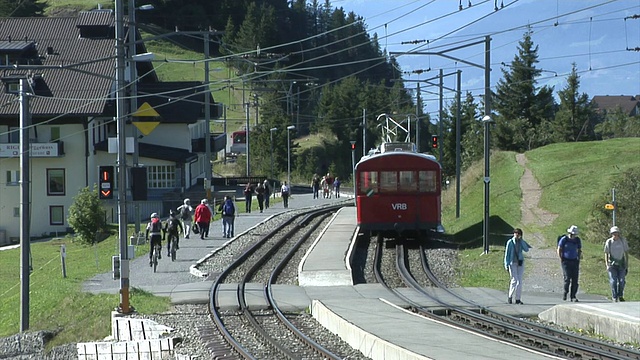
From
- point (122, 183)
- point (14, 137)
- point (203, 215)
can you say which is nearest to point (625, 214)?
point (203, 215)

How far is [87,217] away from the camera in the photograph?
44.7m

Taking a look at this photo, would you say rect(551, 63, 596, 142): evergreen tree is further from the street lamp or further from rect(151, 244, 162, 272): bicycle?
rect(151, 244, 162, 272): bicycle

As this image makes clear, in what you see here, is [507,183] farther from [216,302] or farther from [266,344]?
[266,344]

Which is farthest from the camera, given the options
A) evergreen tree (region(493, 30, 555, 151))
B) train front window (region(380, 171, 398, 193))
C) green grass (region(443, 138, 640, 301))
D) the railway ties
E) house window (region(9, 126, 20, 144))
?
evergreen tree (region(493, 30, 555, 151))

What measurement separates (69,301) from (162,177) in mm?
41165

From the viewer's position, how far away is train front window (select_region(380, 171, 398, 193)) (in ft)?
109

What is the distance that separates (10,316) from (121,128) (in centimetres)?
879

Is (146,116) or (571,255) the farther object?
(146,116)

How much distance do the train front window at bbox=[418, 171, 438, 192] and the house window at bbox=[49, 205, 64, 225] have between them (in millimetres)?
31567

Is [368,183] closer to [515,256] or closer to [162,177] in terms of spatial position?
[515,256]

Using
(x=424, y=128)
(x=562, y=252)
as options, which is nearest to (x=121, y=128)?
(x=562, y=252)

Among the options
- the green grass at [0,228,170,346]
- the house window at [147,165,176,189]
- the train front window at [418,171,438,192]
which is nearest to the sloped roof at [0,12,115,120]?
the house window at [147,165,176,189]

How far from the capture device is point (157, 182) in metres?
65.1

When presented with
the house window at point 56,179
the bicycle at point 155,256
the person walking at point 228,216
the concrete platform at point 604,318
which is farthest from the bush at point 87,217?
the concrete platform at point 604,318
